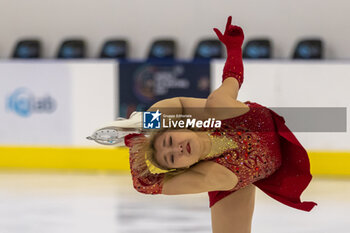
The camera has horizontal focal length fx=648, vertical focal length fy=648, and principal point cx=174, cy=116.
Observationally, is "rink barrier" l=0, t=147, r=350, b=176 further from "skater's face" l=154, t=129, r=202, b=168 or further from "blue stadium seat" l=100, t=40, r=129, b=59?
"skater's face" l=154, t=129, r=202, b=168

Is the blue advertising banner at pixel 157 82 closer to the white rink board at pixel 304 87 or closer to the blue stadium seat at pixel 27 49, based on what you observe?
the white rink board at pixel 304 87

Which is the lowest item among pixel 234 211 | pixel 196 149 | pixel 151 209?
pixel 151 209

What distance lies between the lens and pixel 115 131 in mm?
2758

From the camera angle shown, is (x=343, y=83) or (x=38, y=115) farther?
(x=38, y=115)

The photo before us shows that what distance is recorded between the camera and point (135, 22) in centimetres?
984

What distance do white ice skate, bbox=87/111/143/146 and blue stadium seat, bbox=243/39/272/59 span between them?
20.3ft

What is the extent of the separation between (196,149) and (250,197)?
2.37 feet

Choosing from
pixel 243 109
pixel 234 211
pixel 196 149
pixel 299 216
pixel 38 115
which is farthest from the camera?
pixel 38 115

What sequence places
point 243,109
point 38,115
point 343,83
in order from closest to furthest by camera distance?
point 243,109, point 343,83, point 38,115

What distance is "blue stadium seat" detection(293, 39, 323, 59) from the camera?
8766mm

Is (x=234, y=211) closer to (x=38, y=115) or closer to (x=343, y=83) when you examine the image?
(x=343, y=83)

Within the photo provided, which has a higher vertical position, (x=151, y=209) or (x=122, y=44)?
(x=122, y=44)

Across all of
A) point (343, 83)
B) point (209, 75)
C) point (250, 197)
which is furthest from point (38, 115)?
point (250, 197)

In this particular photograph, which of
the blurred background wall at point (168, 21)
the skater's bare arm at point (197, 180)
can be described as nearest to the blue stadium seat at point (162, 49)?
the blurred background wall at point (168, 21)
